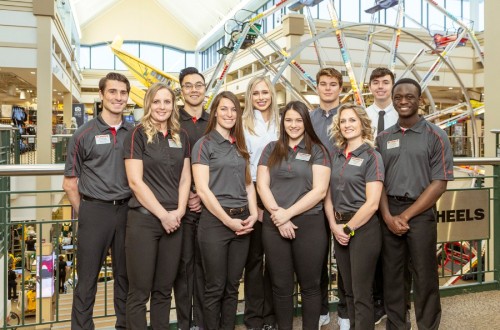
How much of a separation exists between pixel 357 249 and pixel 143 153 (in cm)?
142

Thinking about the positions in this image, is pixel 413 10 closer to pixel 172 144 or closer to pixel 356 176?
pixel 356 176

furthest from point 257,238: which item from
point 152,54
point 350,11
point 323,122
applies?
point 152,54

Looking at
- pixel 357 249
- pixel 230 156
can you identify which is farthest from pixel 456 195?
pixel 230 156

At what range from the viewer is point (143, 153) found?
279cm

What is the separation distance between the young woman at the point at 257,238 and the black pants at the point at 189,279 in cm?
33

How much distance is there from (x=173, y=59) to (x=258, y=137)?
4712 cm

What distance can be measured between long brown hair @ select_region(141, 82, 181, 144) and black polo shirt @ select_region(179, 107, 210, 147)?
0.31 metres

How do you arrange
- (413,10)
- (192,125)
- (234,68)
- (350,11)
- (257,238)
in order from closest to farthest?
(257,238) → (192,125) → (350,11) → (413,10) → (234,68)

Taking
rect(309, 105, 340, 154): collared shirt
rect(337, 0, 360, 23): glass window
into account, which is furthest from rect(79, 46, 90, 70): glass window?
rect(309, 105, 340, 154): collared shirt

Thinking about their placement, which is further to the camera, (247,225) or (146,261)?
(247,225)

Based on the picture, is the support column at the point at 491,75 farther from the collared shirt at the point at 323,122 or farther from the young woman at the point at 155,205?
the young woman at the point at 155,205

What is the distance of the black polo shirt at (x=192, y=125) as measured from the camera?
10.8 feet

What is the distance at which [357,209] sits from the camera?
286cm

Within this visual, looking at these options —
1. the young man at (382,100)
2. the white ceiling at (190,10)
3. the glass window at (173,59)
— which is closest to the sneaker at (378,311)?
the young man at (382,100)
